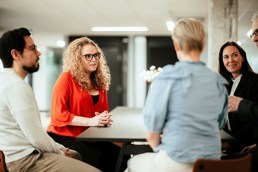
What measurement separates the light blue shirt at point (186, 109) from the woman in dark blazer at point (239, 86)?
0.76 metres

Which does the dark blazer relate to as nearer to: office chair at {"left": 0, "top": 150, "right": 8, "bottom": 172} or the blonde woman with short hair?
the blonde woman with short hair

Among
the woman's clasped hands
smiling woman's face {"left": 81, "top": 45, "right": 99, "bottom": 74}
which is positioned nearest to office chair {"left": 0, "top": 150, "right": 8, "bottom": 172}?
the woman's clasped hands

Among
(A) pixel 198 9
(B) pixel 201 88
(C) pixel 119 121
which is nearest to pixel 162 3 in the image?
(A) pixel 198 9

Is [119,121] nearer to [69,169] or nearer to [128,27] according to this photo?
[69,169]

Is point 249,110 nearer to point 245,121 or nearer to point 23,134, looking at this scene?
point 245,121

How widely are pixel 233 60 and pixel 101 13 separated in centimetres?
544

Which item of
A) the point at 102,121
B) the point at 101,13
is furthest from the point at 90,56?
the point at 101,13

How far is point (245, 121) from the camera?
9.01ft

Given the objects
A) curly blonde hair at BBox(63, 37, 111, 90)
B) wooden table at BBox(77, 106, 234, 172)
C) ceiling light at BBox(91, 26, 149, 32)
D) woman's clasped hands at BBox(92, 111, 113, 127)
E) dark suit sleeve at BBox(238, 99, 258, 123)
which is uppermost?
ceiling light at BBox(91, 26, 149, 32)

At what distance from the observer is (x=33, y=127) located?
2133 mm

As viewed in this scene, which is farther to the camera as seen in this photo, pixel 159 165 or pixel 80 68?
pixel 80 68

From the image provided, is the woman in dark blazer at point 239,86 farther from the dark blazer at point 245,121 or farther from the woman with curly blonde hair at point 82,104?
the woman with curly blonde hair at point 82,104

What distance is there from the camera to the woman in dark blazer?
108 inches

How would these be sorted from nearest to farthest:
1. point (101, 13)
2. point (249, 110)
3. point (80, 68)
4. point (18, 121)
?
1. point (18, 121)
2. point (249, 110)
3. point (80, 68)
4. point (101, 13)
